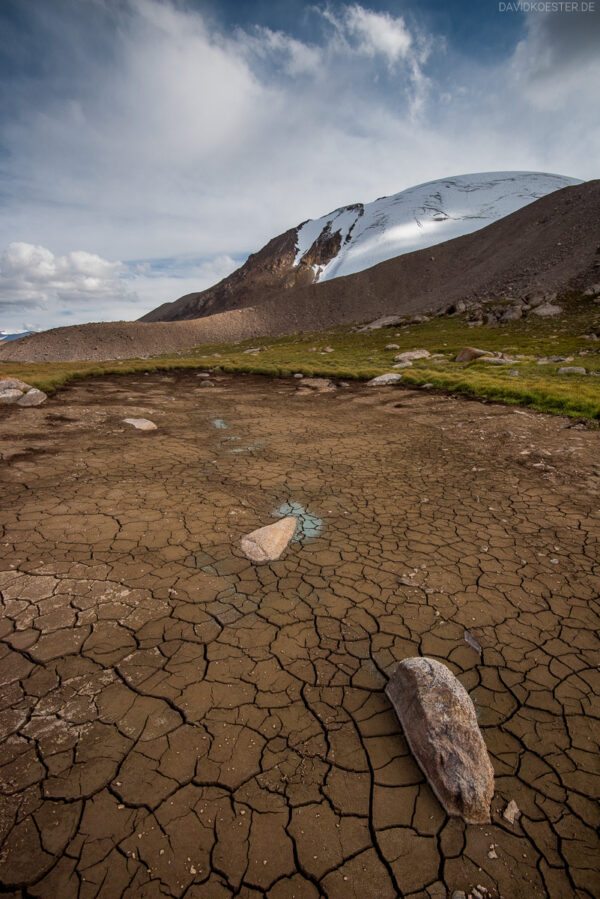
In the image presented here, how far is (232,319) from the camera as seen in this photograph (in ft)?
244

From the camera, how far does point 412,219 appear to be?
12738 cm

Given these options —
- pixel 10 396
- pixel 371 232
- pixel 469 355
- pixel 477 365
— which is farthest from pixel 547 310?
pixel 371 232

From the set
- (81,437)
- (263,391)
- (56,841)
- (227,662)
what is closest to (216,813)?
(56,841)

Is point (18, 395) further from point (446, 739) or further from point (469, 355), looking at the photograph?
point (469, 355)

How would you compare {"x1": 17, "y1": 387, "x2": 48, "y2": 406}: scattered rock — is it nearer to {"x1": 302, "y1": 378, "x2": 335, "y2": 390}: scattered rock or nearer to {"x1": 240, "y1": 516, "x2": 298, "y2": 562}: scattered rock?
{"x1": 302, "y1": 378, "x2": 335, "y2": 390}: scattered rock

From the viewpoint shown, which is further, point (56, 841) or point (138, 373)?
point (138, 373)

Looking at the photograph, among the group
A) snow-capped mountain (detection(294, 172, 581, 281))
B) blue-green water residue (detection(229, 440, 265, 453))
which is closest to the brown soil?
snow-capped mountain (detection(294, 172, 581, 281))

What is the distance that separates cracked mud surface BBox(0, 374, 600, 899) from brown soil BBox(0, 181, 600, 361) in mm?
54116

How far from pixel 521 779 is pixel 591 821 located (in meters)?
0.36

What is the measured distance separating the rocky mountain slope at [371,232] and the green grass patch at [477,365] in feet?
261

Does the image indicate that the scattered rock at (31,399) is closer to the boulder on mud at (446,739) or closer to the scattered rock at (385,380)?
the scattered rock at (385,380)

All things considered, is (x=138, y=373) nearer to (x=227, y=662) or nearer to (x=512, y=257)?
(x=227, y=662)

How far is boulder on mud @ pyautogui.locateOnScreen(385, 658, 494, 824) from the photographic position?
227 centimetres

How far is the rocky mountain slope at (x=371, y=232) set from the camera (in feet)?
385
